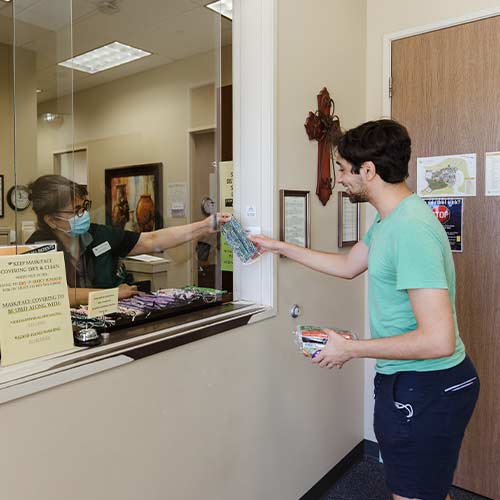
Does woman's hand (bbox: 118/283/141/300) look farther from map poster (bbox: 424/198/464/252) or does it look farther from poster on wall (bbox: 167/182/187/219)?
map poster (bbox: 424/198/464/252)

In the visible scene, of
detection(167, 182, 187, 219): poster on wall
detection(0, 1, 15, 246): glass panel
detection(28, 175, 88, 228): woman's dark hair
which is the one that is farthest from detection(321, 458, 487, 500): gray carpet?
detection(0, 1, 15, 246): glass panel

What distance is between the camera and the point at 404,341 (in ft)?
4.08

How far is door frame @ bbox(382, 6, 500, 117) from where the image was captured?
6.95 feet

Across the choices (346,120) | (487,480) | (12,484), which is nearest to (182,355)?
(12,484)

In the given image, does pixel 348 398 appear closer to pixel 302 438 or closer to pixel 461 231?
pixel 302 438

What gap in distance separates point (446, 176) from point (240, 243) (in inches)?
44.6

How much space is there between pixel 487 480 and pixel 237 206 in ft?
5.86

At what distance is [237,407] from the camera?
1.74 metres

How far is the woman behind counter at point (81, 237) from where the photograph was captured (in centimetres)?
151

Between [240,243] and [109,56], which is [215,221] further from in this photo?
[109,56]

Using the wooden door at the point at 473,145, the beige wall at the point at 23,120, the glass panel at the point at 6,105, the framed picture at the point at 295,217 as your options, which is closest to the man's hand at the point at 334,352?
the framed picture at the point at 295,217

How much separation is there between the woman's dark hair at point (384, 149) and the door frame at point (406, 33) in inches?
44.0

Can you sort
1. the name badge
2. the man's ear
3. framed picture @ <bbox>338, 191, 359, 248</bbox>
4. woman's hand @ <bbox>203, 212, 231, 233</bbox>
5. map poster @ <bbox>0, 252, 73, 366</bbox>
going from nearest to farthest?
map poster @ <bbox>0, 252, 73, 366</bbox>
the man's ear
the name badge
woman's hand @ <bbox>203, 212, 231, 233</bbox>
framed picture @ <bbox>338, 191, 359, 248</bbox>

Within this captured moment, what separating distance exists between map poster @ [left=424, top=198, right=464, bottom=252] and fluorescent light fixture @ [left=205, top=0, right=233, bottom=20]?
1.29 metres
